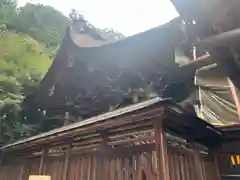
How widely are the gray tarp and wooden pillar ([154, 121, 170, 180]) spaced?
8.64 feet

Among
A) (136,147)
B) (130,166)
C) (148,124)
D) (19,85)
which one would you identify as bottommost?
(130,166)

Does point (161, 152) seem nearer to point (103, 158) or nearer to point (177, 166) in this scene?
point (177, 166)

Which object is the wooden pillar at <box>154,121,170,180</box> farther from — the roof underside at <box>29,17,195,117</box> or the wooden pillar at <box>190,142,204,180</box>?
the roof underside at <box>29,17,195,117</box>

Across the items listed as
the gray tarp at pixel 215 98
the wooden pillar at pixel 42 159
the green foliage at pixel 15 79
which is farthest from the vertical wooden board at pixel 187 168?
the green foliage at pixel 15 79

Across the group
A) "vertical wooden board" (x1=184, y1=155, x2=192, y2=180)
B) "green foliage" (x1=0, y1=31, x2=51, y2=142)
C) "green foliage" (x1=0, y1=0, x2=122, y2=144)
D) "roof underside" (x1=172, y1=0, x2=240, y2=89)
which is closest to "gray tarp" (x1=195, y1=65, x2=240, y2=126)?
"vertical wooden board" (x1=184, y1=155, x2=192, y2=180)

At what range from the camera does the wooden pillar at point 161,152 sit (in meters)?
4.04

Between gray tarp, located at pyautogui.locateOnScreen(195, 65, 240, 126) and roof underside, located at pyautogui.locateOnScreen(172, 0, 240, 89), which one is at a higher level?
gray tarp, located at pyautogui.locateOnScreen(195, 65, 240, 126)

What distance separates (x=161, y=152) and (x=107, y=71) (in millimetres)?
4592

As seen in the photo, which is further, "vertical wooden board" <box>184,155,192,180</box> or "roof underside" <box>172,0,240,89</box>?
"vertical wooden board" <box>184,155,192,180</box>

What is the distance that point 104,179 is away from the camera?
486 centimetres

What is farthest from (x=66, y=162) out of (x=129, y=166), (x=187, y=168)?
(x=187, y=168)

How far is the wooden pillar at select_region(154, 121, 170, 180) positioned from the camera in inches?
159

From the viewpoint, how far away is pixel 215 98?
6.93 metres

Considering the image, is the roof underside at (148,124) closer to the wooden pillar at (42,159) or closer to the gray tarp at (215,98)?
the wooden pillar at (42,159)
